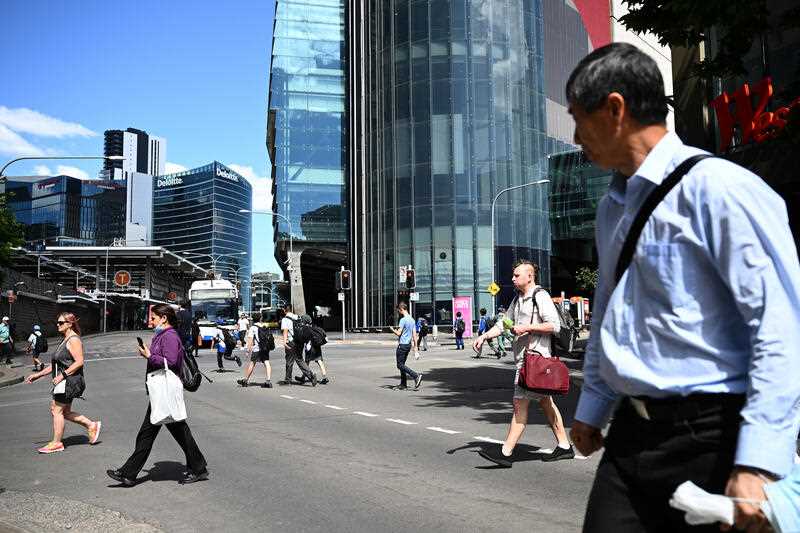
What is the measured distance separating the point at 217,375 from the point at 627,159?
1957 centimetres

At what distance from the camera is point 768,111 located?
16.2 metres

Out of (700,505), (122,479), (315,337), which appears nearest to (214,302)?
(315,337)

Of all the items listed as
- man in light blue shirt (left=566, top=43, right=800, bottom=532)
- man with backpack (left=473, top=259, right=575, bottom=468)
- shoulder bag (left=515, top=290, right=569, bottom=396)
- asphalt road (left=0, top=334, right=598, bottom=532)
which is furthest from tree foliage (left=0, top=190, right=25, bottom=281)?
man in light blue shirt (left=566, top=43, right=800, bottom=532)

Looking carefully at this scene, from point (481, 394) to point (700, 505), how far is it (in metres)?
12.4

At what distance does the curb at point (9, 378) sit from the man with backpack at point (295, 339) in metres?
7.89

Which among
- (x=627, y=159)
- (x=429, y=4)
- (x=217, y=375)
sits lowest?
(x=217, y=375)

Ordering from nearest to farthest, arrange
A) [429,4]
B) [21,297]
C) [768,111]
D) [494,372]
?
[768,111] < [494,372] < [21,297] < [429,4]

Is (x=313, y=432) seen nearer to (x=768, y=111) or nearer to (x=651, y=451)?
(x=651, y=451)

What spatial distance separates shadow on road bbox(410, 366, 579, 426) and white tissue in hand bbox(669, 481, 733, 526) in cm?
825

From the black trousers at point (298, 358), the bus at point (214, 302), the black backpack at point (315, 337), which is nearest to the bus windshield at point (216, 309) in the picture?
the bus at point (214, 302)

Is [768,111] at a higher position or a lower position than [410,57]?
lower

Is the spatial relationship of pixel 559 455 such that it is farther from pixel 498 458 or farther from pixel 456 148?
pixel 456 148

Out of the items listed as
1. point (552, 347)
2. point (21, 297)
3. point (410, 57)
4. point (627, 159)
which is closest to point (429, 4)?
point (410, 57)

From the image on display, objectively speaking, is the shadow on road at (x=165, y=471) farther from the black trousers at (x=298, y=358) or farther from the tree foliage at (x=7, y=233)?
the tree foliage at (x=7, y=233)
